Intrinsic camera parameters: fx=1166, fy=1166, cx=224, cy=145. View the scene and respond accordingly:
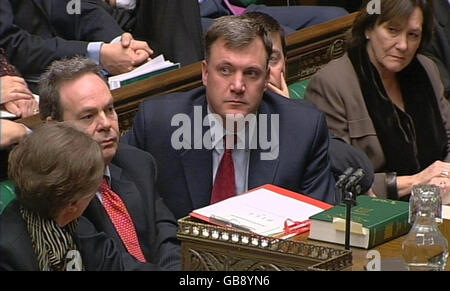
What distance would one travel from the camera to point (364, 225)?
2.80m

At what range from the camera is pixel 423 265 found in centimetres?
269

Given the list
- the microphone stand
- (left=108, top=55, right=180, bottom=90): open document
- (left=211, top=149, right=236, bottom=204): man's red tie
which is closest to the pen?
the microphone stand

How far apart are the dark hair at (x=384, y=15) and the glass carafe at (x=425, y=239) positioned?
142 centimetres

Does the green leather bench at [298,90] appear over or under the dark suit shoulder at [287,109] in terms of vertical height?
over

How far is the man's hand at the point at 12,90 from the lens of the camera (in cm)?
354

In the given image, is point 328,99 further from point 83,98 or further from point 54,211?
point 54,211

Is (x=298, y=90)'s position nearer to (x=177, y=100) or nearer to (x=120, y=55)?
(x=120, y=55)

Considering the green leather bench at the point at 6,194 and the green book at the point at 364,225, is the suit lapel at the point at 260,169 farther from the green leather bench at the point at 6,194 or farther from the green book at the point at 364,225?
the green leather bench at the point at 6,194

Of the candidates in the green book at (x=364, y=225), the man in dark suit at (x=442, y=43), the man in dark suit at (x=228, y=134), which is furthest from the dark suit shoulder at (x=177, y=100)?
the man in dark suit at (x=442, y=43)

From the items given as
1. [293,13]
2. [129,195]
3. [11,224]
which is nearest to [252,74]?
[129,195]

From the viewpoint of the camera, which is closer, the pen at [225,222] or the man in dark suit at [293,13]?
the pen at [225,222]

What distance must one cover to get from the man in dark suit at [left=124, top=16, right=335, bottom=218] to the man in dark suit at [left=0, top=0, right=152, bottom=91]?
2.34 ft

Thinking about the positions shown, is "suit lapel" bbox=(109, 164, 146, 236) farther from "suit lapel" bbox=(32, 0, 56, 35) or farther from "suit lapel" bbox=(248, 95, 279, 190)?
"suit lapel" bbox=(32, 0, 56, 35)

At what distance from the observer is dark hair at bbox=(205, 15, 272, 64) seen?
3432mm
